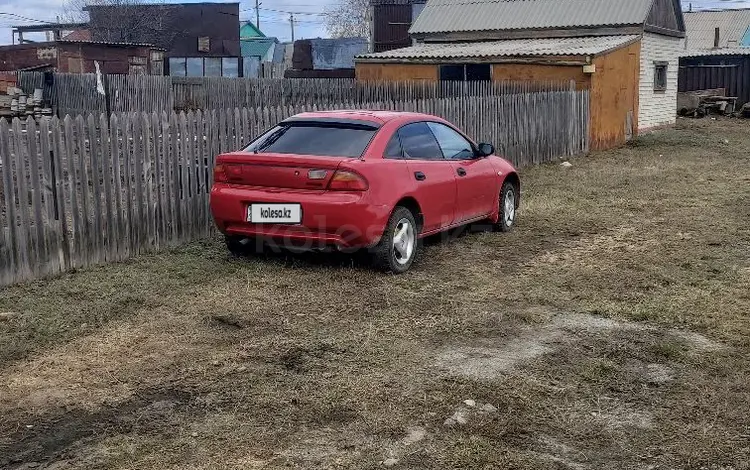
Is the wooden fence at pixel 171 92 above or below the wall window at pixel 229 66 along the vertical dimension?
below

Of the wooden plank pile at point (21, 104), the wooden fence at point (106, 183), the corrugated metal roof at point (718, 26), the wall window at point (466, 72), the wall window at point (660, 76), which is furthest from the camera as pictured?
the corrugated metal roof at point (718, 26)

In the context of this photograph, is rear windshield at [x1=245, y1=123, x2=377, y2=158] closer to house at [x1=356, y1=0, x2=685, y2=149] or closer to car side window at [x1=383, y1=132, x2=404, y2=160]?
car side window at [x1=383, y1=132, x2=404, y2=160]

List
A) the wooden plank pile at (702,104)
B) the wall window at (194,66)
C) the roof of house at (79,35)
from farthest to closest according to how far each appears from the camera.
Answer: the roof of house at (79,35) → the wall window at (194,66) → the wooden plank pile at (702,104)

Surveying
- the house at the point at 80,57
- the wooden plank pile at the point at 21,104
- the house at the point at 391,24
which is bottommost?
the wooden plank pile at the point at 21,104

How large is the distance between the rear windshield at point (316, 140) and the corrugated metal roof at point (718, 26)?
47.7 m

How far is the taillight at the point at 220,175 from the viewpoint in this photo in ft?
23.2

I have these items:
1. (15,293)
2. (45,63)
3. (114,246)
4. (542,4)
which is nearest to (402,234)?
(114,246)

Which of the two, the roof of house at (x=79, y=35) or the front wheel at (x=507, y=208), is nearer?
the front wheel at (x=507, y=208)

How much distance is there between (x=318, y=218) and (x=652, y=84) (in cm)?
1989

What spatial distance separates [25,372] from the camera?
4.64 m

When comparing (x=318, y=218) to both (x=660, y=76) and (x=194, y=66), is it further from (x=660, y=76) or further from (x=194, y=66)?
(x=194, y=66)

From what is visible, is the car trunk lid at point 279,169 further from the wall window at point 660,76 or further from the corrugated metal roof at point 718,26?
the corrugated metal roof at point 718,26

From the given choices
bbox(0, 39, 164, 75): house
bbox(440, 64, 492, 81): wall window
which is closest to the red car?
bbox(440, 64, 492, 81): wall window

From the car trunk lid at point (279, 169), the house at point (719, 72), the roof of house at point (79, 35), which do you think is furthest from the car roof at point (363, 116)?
the roof of house at point (79, 35)
